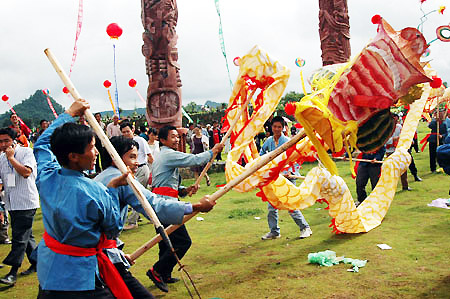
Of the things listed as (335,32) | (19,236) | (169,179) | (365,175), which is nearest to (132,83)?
(335,32)

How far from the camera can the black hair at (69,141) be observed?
2520mm

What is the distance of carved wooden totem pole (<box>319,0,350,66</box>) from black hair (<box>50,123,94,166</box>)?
26.3 ft

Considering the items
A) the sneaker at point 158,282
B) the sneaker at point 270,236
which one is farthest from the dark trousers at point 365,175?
the sneaker at point 158,282

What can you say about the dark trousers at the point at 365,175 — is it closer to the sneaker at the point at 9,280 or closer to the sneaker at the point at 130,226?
the sneaker at the point at 130,226

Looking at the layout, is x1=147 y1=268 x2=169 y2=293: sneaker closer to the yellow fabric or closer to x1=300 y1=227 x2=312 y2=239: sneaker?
the yellow fabric

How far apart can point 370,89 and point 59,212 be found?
2.08 m

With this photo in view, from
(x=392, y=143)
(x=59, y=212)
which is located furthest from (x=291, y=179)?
(x=59, y=212)

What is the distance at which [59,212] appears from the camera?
7.95 feet

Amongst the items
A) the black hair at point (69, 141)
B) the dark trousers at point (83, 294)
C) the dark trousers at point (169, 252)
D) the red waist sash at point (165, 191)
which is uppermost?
the black hair at point (69, 141)

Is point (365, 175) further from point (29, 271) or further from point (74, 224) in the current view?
point (74, 224)

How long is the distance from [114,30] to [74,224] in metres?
6.91

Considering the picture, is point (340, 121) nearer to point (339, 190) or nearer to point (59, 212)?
point (59, 212)

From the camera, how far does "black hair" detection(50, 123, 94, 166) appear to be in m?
2.52

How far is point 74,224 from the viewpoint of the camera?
7.89 ft
